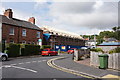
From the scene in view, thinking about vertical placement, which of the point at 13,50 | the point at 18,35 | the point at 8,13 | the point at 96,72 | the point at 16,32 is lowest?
the point at 96,72

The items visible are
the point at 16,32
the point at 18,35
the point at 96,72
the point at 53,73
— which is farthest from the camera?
the point at 18,35

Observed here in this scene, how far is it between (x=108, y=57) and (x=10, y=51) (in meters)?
14.4

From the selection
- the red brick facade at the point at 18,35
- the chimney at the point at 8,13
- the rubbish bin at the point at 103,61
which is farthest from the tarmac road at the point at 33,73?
the chimney at the point at 8,13

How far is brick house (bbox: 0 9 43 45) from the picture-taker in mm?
25500

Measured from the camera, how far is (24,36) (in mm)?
29422

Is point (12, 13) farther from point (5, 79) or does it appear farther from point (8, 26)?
point (5, 79)

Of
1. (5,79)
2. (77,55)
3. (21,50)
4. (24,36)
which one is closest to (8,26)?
(24,36)

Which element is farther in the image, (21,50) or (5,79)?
(21,50)

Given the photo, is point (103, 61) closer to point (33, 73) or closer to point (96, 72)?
point (96, 72)

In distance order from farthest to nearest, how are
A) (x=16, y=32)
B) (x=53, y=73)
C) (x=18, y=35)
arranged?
(x=18, y=35), (x=16, y=32), (x=53, y=73)

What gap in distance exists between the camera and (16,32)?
27.5 metres

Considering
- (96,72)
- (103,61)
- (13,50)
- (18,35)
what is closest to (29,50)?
(13,50)

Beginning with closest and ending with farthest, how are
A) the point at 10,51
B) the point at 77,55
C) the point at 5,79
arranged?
the point at 5,79
the point at 77,55
the point at 10,51

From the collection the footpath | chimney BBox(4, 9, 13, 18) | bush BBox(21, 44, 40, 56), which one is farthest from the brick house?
the footpath
